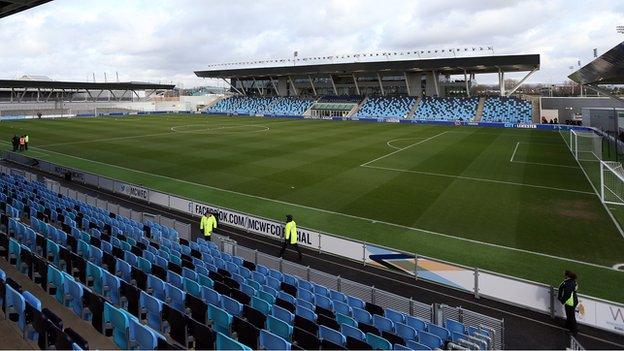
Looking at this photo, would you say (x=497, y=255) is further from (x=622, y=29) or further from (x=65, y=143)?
(x=65, y=143)

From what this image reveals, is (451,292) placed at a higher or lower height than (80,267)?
lower

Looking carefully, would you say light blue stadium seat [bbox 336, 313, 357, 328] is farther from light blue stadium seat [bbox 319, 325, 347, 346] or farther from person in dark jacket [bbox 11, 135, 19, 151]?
person in dark jacket [bbox 11, 135, 19, 151]

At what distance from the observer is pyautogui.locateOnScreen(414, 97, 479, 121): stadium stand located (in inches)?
2709

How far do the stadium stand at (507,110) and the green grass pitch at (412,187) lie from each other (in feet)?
59.1

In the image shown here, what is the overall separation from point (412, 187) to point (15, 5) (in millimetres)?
20248

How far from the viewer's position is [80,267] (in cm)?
933

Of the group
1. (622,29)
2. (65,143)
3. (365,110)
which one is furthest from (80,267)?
(365,110)

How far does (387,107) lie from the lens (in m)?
78.2

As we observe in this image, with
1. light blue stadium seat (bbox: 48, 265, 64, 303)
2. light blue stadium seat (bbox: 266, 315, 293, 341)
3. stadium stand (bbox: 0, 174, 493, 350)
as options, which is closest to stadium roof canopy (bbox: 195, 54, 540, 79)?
stadium stand (bbox: 0, 174, 493, 350)

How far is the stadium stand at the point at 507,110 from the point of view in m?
63.5

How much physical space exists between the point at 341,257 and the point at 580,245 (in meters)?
9.02

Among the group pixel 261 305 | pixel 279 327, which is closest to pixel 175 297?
pixel 261 305

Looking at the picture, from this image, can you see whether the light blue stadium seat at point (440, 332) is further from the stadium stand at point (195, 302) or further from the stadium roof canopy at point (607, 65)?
the stadium roof canopy at point (607, 65)

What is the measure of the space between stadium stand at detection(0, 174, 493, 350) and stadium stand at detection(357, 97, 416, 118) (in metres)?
66.6
